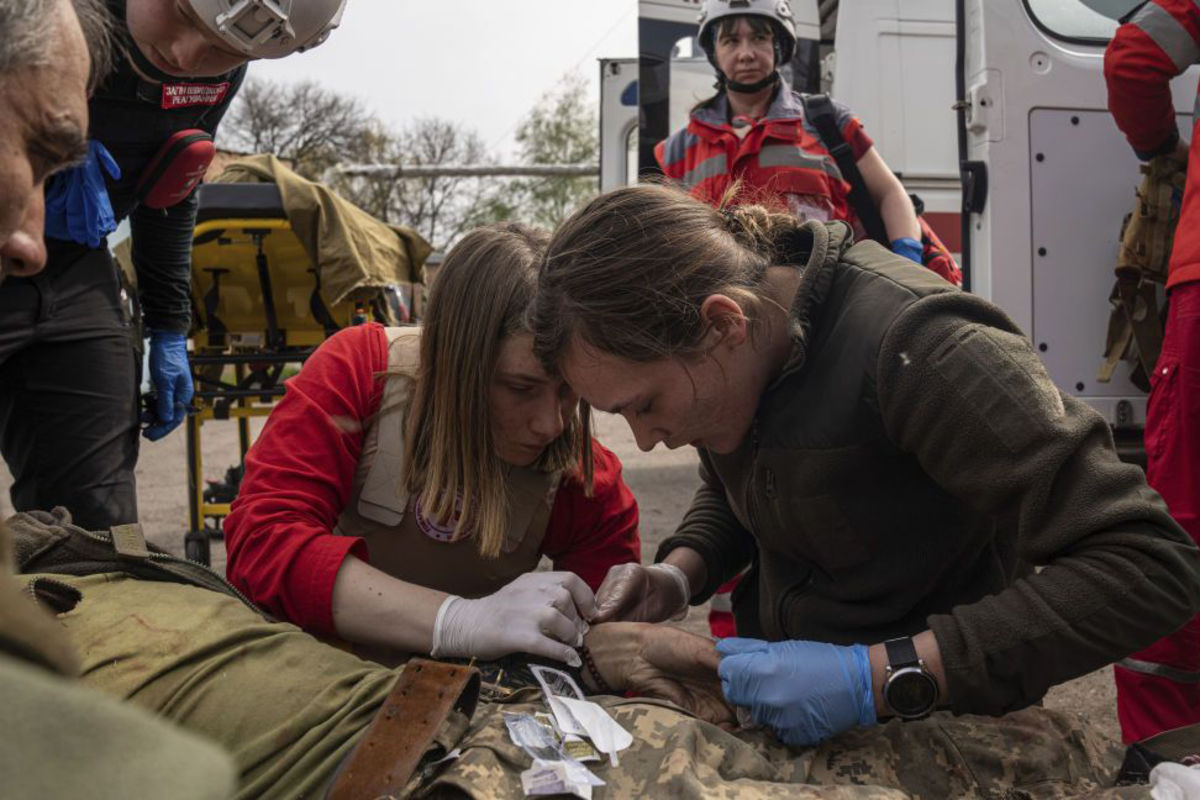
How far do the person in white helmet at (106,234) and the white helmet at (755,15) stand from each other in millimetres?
1739

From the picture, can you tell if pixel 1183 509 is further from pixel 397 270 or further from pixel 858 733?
pixel 397 270

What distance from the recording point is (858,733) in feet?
5.74

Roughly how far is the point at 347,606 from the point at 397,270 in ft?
13.3

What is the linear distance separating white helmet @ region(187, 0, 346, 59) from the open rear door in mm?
2122

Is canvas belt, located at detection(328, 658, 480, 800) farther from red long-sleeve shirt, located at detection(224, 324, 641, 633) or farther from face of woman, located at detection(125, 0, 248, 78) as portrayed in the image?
face of woman, located at detection(125, 0, 248, 78)

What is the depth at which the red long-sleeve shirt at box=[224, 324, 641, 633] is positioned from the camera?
6.79 ft

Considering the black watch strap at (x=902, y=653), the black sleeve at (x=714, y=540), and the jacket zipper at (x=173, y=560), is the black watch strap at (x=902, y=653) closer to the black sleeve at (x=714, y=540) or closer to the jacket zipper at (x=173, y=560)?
the black sleeve at (x=714, y=540)

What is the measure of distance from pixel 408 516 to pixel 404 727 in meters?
0.87

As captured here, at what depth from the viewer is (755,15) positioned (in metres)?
3.81

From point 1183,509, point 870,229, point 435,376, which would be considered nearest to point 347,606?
point 435,376

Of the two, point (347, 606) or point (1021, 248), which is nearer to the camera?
point (347, 606)

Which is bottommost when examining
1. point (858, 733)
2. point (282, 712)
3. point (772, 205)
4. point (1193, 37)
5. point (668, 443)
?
point (858, 733)

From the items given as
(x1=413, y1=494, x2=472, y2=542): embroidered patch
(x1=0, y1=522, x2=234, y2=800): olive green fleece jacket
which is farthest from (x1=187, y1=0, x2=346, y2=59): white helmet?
(x1=0, y1=522, x2=234, y2=800): olive green fleece jacket

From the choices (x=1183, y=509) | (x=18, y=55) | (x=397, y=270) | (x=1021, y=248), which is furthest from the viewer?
(x=397, y=270)
